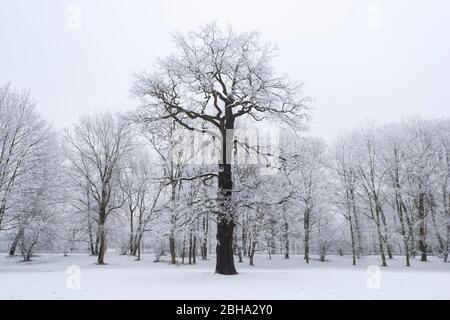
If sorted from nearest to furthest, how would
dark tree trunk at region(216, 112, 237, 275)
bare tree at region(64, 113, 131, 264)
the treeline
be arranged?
dark tree trunk at region(216, 112, 237, 275) < the treeline < bare tree at region(64, 113, 131, 264)

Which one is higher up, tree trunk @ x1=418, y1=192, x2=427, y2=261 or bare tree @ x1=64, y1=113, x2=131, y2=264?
bare tree @ x1=64, y1=113, x2=131, y2=264

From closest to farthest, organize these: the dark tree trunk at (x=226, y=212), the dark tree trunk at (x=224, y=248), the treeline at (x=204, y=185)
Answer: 1. the dark tree trunk at (x=226, y=212)
2. the dark tree trunk at (x=224, y=248)
3. the treeline at (x=204, y=185)

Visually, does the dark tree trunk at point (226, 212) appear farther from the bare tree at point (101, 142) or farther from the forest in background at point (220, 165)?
the bare tree at point (101, 142)

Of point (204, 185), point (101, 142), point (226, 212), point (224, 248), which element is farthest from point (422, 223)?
point (101, 142)

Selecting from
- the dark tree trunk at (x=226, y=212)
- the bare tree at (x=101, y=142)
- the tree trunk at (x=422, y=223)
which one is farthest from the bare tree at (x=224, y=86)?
the tree trunk at (x=422, y=223)

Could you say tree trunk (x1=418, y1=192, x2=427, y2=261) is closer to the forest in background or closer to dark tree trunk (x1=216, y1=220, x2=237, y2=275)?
the forest in background

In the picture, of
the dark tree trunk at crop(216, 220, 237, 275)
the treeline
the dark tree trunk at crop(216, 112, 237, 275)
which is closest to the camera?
the dark tree trunk at crop(216, 112, 237, 275)

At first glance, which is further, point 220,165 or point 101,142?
point 101,142

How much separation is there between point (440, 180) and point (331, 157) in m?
11.4

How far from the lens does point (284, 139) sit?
70.9 feet

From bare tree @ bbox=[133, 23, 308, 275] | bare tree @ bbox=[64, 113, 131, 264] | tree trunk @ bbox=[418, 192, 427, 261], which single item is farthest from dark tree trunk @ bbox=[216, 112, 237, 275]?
tree trunk @ bbox=[418, 192, 427, 261]

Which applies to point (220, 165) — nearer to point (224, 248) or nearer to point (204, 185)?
point (204, 185)

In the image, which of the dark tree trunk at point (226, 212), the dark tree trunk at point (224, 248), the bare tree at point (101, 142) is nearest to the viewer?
the dark tree trunk at point (226, 212)

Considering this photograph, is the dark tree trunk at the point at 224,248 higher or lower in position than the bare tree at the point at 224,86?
lower
